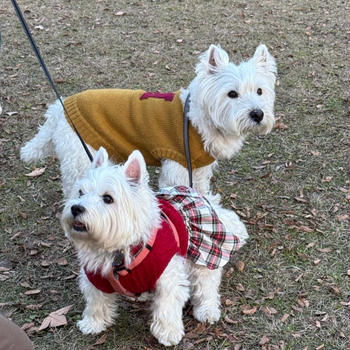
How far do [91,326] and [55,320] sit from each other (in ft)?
1.08

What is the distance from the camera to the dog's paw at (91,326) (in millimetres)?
3380

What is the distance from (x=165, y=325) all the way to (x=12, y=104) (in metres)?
4.40

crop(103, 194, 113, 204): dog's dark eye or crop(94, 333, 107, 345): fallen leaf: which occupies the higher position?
crop(103, 194, 113, 204): dog's dark eye

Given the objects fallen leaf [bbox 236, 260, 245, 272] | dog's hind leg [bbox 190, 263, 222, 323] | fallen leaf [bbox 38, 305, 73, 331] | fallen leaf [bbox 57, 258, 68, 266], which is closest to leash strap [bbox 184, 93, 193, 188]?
fallen leaf [bbox 236, 260, 245, 272]

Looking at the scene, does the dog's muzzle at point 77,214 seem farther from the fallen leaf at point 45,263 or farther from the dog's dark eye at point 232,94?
the dog's dark eye at point 232,94

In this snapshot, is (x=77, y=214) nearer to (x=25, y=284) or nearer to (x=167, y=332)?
(x=167, y=332)

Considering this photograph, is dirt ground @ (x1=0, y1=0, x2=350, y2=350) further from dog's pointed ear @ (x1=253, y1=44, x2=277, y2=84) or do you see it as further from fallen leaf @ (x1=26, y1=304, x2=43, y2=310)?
dog's pointed ear @ (x1=253, y1=44, x2=277, y2=84)

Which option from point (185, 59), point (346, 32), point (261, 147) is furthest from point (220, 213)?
point (346, 32)

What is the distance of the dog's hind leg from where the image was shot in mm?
3466

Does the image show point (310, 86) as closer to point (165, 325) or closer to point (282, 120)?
point (282, 120)

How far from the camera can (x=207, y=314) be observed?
351 centimetres

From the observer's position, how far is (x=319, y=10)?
31.2 ft

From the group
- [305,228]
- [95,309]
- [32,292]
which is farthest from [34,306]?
[305,228]

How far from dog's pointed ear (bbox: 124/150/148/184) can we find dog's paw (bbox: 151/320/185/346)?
3.52 ft
